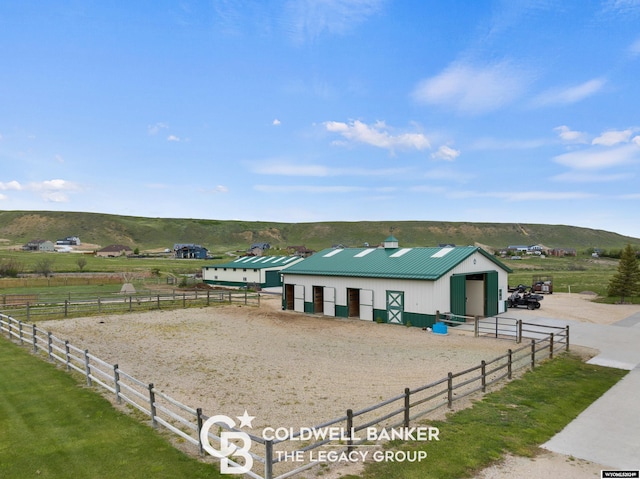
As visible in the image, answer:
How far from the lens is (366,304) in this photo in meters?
26.9

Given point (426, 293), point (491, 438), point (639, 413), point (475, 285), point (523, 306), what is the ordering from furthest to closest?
1. point (523, 306)
2. point (475, 285)
3. point (426, 293)
4. point (639, 413)
5. point (491, 438)

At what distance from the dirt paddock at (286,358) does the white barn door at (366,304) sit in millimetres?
718

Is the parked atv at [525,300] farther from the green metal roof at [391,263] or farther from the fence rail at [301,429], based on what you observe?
the fence rail at [301,429]

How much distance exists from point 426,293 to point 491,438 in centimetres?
1528

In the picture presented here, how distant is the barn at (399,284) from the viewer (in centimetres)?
2420

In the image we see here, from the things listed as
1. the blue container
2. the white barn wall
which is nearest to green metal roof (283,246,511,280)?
the white barn wall

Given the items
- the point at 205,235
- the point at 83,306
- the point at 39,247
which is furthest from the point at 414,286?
the point at 205,235

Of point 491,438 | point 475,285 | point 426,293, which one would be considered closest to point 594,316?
point 475,285

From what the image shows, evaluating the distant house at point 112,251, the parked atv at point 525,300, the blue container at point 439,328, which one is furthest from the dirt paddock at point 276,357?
the distant house at point 112,251

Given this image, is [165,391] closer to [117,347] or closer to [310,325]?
[117,347]

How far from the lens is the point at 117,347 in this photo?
18.7 meters

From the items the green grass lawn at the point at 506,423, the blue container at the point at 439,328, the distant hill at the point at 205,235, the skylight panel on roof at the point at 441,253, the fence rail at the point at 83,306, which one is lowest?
the fence rail at the point at 83,306

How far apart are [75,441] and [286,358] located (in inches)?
357

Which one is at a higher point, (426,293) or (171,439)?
(426,293)
